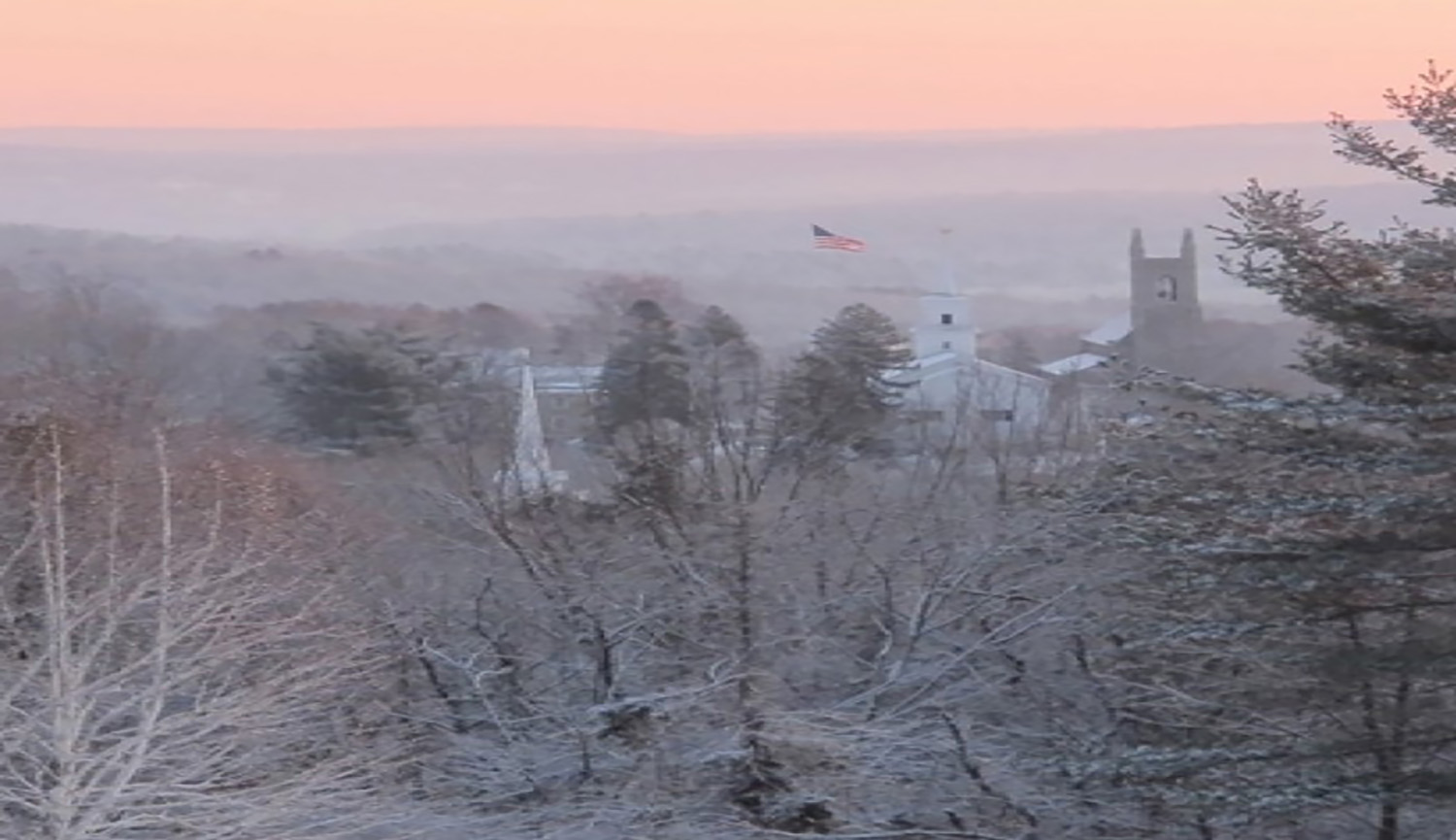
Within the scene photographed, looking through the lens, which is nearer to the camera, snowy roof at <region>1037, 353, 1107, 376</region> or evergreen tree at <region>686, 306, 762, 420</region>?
evergreen tree at <region>686, 306, 762, 420</region>

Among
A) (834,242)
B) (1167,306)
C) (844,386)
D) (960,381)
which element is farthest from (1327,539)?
(834,242)

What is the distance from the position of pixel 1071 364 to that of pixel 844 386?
7655mm

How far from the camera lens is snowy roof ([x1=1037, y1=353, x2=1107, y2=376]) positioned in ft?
97.9

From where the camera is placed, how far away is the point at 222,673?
41.1 ft

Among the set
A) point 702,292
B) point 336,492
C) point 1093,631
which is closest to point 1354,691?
point 1093,631

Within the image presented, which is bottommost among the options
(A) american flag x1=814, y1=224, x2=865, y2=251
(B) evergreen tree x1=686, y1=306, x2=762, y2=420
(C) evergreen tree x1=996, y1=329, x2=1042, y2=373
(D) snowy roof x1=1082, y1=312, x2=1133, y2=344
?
(C) evergreen tree x1=996, y1=329, x2=1042, y2=373

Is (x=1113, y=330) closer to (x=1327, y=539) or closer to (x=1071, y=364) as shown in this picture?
(x=1071, y=364)

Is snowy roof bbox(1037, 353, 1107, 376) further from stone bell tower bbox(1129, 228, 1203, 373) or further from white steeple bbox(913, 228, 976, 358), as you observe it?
white steeple bbox(913, 228, 976, 358)

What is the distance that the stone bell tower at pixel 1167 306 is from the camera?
27.1 metres

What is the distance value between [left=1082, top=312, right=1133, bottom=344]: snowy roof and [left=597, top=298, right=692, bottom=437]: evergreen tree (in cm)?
952

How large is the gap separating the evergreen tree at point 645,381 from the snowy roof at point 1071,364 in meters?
6.96

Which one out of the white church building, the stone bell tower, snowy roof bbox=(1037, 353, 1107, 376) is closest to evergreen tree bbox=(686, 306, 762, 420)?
the white church building

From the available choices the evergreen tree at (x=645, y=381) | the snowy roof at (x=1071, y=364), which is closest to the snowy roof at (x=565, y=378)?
the evergreen tree at (x=645, y=381)

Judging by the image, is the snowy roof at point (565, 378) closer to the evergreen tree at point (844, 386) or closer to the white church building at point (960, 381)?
the evergreen tree at point (844, 386)
